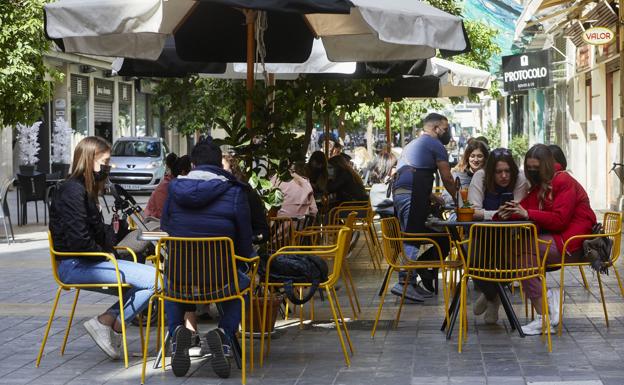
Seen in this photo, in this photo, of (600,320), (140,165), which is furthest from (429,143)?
(140,165)

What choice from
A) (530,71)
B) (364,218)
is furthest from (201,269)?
(530,71)

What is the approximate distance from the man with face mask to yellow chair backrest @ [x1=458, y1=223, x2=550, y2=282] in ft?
8.17

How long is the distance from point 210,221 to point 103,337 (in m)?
1.27

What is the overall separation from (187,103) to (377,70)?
91.0 ft

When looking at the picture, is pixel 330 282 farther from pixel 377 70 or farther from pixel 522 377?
pixel 377 70

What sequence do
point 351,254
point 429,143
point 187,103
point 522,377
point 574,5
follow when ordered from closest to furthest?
1. point 522,377
2. point 429,143
3. point 351,254
4. point 574,5
5. point 187,103

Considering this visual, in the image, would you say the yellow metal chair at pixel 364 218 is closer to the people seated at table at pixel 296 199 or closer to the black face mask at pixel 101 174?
the people seated at table at pixel 296 199

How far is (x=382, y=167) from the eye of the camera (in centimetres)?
2009

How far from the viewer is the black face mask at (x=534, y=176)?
30.4 ft

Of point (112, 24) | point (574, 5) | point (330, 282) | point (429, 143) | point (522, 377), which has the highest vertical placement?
point (574, 5)

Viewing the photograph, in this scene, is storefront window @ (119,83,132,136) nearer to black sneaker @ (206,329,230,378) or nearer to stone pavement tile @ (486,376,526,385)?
black sneaker @ (206,329,230,378)

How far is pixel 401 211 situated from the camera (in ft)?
37.4

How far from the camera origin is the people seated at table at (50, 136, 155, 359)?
8.00 metres

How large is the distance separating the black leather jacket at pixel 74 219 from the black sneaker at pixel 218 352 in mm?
1219
